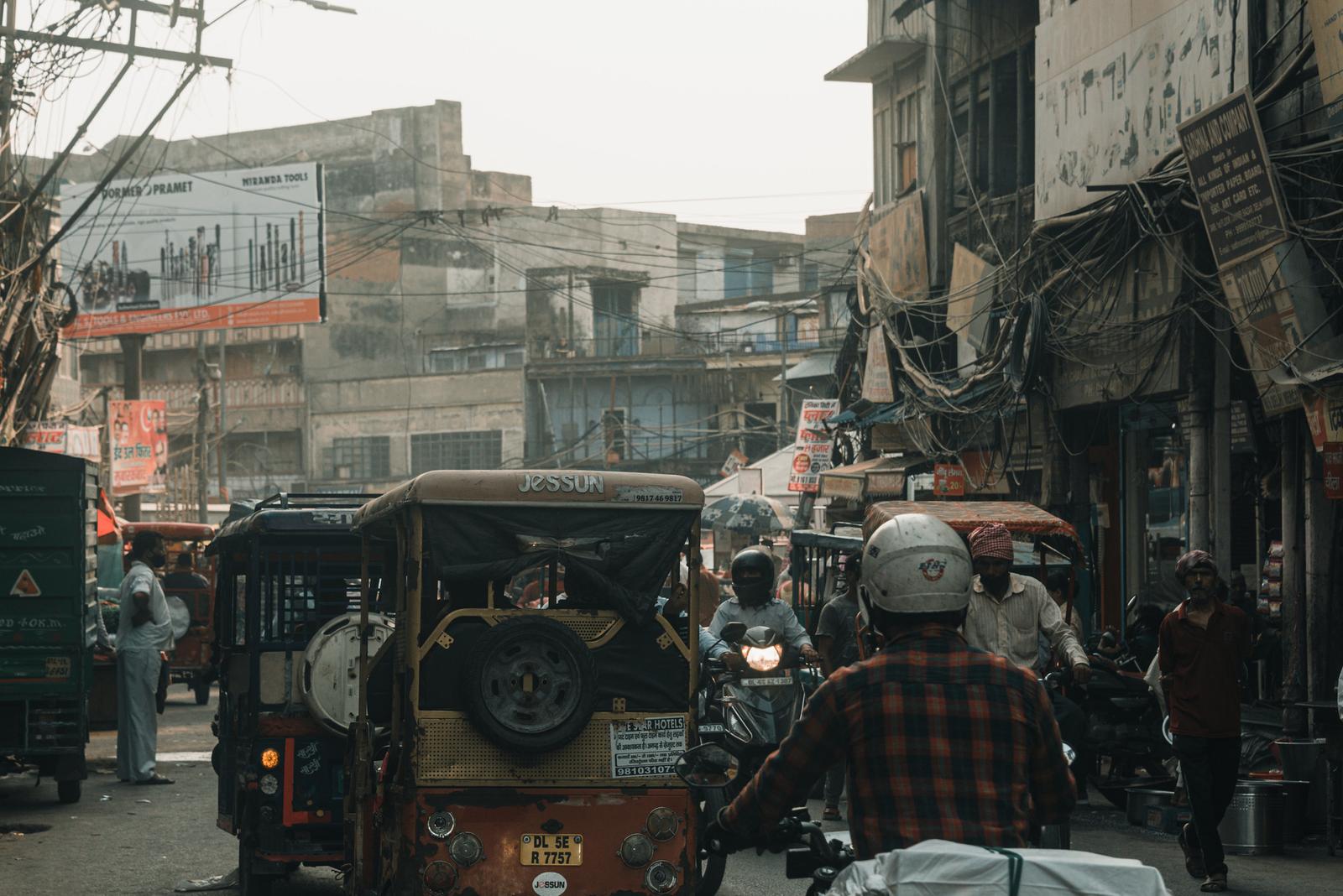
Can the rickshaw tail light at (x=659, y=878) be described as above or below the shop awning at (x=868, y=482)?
below

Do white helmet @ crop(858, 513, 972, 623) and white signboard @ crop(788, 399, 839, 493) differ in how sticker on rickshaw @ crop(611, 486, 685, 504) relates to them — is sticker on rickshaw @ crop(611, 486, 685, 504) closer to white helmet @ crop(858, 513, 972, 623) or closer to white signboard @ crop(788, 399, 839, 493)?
white helmet @ crop(858, 513, 972, 623)

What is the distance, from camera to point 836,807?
11.6 metres

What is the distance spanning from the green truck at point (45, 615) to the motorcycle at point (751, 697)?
220 inches

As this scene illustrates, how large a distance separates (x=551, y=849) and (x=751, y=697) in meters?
3.82

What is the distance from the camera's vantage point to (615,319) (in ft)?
193

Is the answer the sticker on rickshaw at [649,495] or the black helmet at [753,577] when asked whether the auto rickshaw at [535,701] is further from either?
the black helmet at [753,577]

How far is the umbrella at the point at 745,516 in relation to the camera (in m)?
27.4

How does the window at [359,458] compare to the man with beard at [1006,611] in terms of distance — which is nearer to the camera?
the man with beard at [1006,611]

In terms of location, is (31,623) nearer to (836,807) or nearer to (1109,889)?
(836,807)

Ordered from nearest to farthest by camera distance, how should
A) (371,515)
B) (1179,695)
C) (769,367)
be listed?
(371,515)
(1179,695)
(769,367)

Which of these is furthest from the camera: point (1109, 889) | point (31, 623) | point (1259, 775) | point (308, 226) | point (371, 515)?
point (308, 226)

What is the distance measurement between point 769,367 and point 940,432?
A: 31.1m

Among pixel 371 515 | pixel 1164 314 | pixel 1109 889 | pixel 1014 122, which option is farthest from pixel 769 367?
pixel 1109 889

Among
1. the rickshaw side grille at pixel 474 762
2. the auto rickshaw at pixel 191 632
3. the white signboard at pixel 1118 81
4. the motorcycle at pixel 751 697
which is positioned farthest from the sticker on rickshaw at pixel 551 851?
the auto rickshaw at pixel 191 632
